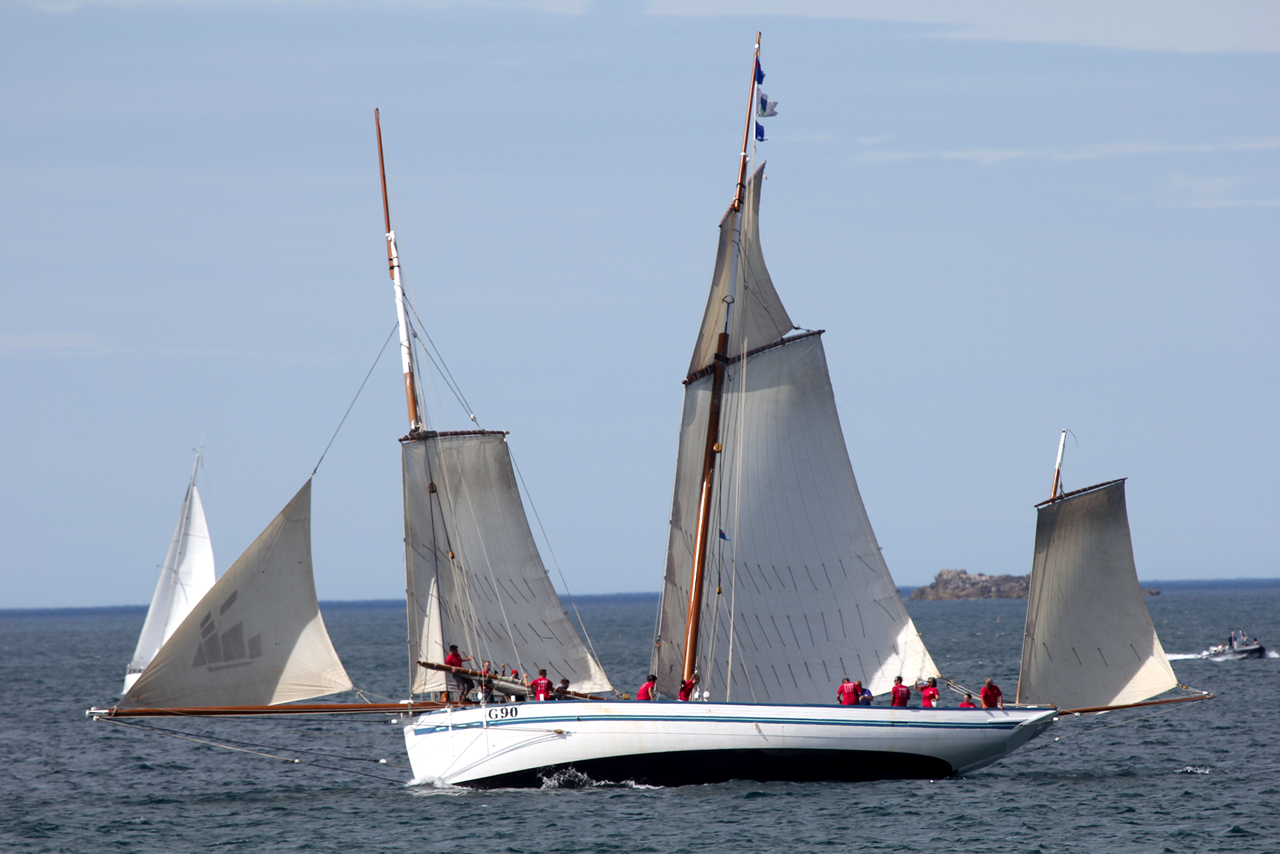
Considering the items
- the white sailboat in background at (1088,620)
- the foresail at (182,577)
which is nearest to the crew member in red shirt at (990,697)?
the white sailboat in background at (1088,620)

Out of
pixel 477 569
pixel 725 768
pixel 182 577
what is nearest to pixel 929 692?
pixel 725 768

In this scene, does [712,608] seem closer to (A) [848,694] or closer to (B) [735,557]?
(B) [735,557]

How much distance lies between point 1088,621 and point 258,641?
73.3ft

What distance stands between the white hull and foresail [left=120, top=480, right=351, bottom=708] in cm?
407

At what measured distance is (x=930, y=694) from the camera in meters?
40.1

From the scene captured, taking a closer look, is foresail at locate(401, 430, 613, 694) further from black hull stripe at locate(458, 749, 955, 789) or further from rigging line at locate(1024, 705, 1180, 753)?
rigging line at locate(1024, 705, 1180, 753)

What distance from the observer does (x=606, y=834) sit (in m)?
34.8

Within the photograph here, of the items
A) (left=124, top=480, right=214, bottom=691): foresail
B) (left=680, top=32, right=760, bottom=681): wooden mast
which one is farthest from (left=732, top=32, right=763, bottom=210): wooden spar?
(left=124, top=480, right=214, bottom=691): foresail

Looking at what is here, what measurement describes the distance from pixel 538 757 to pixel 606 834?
4809mm

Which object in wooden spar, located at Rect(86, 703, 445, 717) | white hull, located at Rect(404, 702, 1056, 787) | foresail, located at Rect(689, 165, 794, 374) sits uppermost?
foresail, located at Rect(689, 165, 794, 374)

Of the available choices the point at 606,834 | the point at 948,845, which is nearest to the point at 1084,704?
the point at 948,845

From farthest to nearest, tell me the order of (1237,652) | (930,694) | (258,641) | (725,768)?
(1237,652)
(930,694)
(725,768)
(258,641)

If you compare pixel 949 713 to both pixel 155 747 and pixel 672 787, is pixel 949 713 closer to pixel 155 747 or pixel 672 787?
pixel 672 787

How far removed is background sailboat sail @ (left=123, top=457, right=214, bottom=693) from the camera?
263ft
